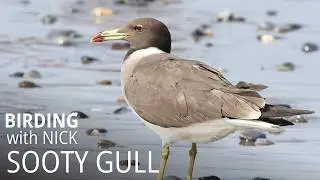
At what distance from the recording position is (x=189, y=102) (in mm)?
9922

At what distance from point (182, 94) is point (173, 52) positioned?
629 centimetres

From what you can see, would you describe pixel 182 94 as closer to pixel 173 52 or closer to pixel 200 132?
pixel 200 132

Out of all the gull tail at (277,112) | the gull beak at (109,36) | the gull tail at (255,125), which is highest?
the gull beak at (109,36)

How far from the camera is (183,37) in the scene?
17469 millimetres

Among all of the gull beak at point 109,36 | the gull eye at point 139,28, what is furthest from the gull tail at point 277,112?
the gull beak at point 109,36

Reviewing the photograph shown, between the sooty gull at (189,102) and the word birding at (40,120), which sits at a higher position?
the sooty gull at (189,102)

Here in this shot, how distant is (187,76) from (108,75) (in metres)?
4.78

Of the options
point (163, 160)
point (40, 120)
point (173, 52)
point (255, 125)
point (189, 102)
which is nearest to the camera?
point (255, 125)

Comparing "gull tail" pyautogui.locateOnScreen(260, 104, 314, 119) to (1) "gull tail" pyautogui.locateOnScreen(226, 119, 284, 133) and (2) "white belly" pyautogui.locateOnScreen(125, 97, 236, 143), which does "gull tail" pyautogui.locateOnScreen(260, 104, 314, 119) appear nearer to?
(1) "gull tail" pyautogui.locateOnScreen(226, 119, 284, 133)

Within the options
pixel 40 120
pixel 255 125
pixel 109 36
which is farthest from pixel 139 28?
pixel 40 120

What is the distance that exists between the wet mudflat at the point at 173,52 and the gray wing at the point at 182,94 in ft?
2.62

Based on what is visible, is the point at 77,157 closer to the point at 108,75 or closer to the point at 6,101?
the point at 6,101

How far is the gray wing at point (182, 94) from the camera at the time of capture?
32.0 ft

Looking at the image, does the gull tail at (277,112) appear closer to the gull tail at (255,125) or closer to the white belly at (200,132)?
the gull tail at (255,125)
